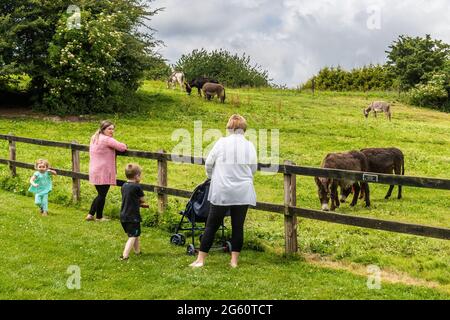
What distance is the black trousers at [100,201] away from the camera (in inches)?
396

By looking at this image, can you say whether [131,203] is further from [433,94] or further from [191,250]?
[433,94]

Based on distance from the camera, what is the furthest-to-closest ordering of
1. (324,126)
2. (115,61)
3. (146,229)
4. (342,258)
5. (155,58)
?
(155,58)
(115,61)
(324,126)
(146,229)
(342,258)

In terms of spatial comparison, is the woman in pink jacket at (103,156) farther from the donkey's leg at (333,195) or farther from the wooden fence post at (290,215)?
the donkey's leg at (333,195)

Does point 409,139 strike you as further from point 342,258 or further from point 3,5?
point 3,5

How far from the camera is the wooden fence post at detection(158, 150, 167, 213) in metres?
9.84

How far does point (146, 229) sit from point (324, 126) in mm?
17698

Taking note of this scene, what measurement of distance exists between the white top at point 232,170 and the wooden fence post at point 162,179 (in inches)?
109

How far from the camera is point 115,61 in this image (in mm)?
27969

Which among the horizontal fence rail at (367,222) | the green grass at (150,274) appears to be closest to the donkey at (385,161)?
the horizontal fence rail at (367,222)

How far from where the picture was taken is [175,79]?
37562 millimetres

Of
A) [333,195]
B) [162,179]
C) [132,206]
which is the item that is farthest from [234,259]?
[333,195]

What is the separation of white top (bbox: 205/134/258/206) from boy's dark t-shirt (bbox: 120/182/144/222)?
1310 mm

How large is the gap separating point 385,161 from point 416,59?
37352 mm
